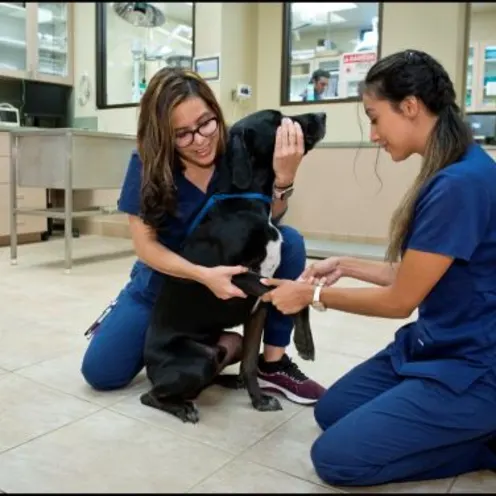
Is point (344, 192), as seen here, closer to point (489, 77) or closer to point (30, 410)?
point (489, 77)

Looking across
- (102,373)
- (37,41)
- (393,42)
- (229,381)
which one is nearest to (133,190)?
(102,373)

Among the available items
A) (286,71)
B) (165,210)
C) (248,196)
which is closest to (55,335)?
(165,210)

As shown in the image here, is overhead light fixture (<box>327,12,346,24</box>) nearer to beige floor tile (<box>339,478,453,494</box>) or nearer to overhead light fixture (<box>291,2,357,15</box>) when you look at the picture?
overhead light fixture (<box>291,2,357,15</box>)

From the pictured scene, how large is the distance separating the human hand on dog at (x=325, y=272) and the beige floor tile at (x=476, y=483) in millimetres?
498

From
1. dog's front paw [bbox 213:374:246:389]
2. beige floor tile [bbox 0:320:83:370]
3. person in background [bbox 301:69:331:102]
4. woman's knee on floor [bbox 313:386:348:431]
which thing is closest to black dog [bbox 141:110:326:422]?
woman's knee on floor [bbox 313:386:348:431]

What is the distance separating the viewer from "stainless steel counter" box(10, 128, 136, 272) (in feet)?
10.9

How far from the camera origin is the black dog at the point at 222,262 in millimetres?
1374

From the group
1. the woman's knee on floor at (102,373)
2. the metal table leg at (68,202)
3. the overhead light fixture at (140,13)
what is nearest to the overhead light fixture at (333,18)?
the overhead light fixture at (140,13)

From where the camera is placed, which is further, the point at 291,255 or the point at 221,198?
the point at 291,255

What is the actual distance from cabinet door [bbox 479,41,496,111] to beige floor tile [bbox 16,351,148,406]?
3.45m

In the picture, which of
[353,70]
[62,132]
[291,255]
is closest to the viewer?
[291,255]

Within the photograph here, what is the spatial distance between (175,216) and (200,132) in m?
0.24

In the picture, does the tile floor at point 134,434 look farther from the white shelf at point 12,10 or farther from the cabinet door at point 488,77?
the white shelf at point 12,10

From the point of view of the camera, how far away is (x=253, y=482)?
111 cm
